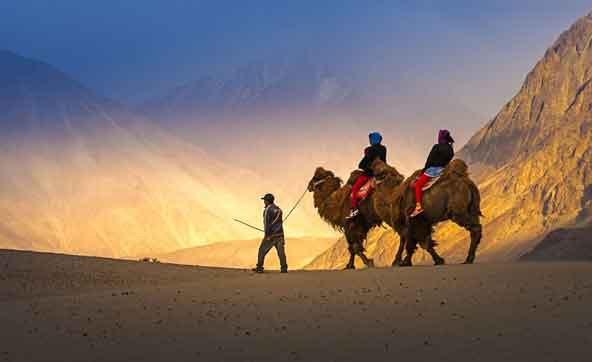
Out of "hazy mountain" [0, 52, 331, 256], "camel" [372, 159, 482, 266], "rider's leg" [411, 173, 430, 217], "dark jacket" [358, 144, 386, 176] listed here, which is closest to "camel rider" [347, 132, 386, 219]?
"dark jacket" [358, 144, 386, 176]

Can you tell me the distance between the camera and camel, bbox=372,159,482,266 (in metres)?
17.9

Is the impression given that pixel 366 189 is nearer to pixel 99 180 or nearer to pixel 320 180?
pixel 320 180

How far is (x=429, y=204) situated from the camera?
18.1 m

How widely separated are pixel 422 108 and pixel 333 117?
22.9 metres

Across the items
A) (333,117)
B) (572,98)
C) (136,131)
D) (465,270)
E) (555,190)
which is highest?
(333,117)

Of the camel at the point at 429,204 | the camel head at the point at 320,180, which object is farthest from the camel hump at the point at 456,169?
the camel head at the point at 320,180

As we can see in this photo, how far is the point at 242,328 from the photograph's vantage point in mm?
11516

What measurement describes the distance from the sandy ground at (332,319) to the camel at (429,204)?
188cm

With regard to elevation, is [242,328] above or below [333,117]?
below

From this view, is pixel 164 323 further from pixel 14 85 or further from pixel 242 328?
A: pixel 14 85

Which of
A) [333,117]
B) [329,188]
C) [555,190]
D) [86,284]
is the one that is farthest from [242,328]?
[333,117]

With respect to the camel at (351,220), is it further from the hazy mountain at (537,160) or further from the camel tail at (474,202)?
the hazy mountain at (537,160)

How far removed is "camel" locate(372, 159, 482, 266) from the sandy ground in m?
1.88

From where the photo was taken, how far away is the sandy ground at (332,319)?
33.1ft
